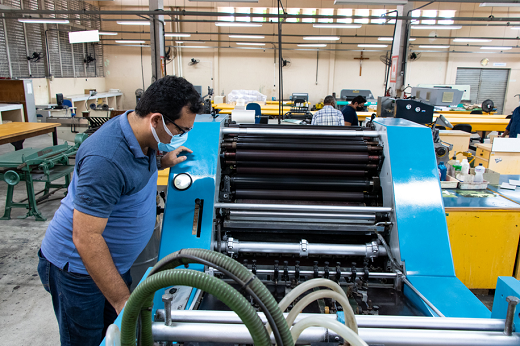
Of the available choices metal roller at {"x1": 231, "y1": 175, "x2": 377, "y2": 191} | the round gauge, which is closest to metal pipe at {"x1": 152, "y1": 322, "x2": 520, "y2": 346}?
the round gauge

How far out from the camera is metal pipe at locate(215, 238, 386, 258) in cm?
149

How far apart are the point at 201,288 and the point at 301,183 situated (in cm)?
115

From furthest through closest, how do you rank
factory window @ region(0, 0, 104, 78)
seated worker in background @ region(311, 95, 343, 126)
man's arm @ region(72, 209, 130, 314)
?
factory window @ region(0, 0, 104, 78) → seated worker in background @ region(311, 95, 343, 126) → man's arm @ region(72, 209, 130, 314)

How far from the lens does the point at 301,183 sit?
1.69 meters

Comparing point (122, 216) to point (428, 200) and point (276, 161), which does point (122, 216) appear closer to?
point (276, 161)

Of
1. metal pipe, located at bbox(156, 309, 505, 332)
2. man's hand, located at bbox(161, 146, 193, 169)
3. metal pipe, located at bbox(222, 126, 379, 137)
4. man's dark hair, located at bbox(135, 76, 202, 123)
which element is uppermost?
man's dark hair, located at bbox(135, 76, 202, 123)

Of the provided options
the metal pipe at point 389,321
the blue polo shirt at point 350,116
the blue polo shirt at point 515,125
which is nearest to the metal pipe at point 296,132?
the metal pipe at point 389,321

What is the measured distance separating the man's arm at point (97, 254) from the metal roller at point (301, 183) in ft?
2.44

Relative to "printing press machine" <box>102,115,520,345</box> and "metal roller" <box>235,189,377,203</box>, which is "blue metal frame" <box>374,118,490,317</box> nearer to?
"printing press machine" <box>102,115,520,345</box>

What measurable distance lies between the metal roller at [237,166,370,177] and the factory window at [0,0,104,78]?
7.34 metres

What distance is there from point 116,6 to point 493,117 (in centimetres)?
1122

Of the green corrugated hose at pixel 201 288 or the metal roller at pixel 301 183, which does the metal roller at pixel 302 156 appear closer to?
the metal roller at pixel 301 183

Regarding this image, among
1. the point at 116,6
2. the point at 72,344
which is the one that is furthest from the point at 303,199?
the point at 116,6

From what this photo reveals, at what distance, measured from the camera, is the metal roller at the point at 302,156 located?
1.69 metres
